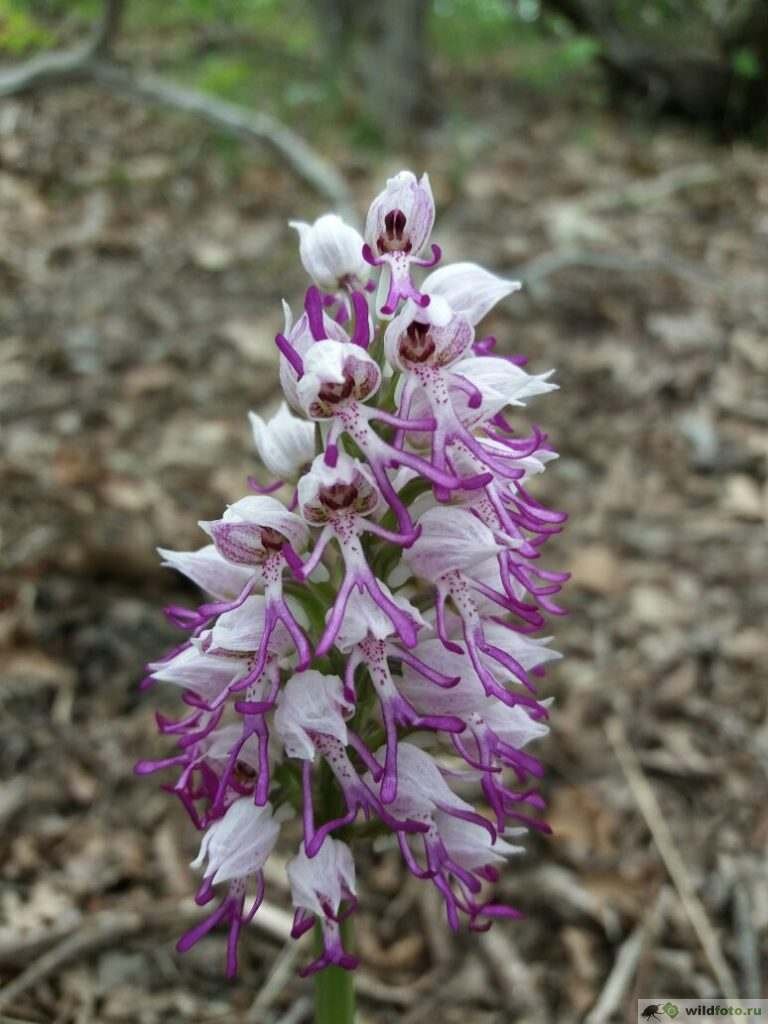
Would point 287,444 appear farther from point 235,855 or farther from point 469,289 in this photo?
point 235,855

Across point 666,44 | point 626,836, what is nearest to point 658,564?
point 626,836

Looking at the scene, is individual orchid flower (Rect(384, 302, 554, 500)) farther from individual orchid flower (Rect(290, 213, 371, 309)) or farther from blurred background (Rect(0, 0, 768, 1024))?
blurred background (Rect(0, 0, 768, 1024))

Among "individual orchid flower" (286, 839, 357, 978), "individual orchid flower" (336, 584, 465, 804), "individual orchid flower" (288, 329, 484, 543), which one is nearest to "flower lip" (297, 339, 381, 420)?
"individual orchid flower" (288, 329, 484, 543)

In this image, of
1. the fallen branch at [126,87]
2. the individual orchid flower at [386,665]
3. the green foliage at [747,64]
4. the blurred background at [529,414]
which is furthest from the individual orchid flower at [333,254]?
the green foliage at [747,64]

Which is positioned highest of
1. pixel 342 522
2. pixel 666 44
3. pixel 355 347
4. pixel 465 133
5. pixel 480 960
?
pixel 355 347

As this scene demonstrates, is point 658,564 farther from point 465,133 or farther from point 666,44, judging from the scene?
point 666,44

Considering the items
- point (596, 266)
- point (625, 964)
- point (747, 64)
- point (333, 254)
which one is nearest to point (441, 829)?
point (333, 254)
